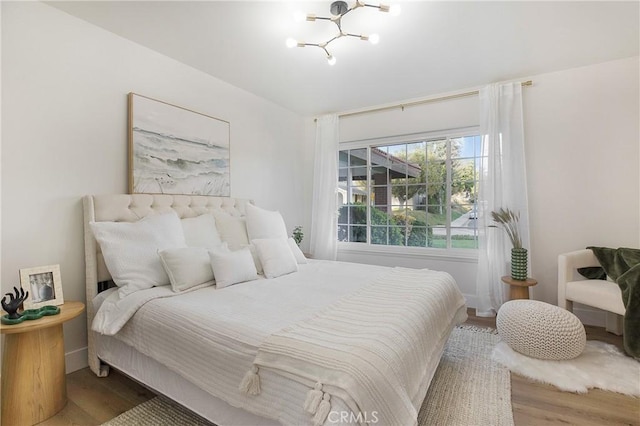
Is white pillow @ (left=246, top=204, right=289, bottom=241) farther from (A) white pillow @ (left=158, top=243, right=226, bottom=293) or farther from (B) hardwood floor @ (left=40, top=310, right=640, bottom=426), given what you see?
(B) hardwood floor @ (left=40, top=310, right=640, bottom=426)

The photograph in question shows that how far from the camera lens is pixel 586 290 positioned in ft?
8.07

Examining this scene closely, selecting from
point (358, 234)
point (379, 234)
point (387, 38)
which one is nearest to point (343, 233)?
point (358, 234)

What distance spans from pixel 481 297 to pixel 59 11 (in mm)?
4361

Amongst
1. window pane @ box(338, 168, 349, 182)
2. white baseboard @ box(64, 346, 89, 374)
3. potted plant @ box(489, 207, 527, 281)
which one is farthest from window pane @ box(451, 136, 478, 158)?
white baseboard @ box(64, 346, 89, 374)

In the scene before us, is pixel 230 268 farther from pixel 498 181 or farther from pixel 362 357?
pixel 498 181

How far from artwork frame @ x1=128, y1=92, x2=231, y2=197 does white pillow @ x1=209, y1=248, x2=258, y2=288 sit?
92cm

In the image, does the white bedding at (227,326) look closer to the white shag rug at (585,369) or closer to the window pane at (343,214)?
the white shag rug at (585,369)

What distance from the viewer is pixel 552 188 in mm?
3092

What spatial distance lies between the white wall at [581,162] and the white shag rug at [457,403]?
5.25 ft

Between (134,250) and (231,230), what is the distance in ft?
2.94

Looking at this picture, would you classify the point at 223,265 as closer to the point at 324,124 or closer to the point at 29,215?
the point at 29,215

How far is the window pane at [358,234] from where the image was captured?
4.23m

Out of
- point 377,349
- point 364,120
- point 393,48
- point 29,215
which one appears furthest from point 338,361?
point 364,120

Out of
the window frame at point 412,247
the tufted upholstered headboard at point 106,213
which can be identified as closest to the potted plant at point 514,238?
the window frame at point 412,247
